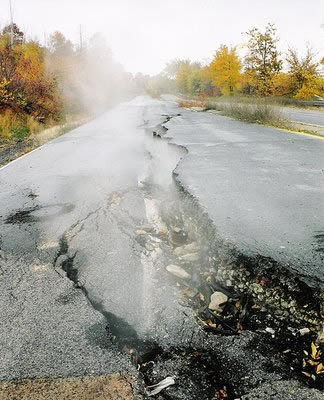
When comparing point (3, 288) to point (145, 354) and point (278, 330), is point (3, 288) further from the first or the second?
point (278, 330)

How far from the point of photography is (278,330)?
236cm

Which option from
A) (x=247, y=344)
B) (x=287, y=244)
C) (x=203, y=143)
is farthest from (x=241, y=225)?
(x=203, y=143)

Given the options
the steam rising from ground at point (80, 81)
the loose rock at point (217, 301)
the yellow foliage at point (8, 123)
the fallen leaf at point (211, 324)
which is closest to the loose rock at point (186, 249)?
the loose rock at point (217, 301)

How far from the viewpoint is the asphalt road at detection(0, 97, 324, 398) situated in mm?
2322

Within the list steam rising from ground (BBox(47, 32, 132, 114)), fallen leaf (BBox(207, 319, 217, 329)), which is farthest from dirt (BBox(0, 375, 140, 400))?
steam rising from ground (BBox(47, 32, 132, 114))

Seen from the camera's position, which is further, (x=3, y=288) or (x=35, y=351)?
(x=3, y=288)

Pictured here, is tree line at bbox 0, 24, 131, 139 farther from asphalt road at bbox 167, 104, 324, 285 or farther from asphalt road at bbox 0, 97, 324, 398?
asphalt road at bbox 167, 104, 324, 285

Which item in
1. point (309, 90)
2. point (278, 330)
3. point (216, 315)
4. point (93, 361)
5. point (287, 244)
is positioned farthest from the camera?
point (309, 90)

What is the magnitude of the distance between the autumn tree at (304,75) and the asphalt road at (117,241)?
26.9 meters

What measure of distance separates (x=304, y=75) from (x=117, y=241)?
1308 inches

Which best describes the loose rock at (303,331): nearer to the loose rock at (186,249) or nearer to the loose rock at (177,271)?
the loose rock at (177,271)

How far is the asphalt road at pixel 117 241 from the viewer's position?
2.32 m

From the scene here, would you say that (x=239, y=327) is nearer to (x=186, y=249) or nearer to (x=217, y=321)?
(x=217, y=321)

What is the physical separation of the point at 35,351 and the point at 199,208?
8.38 feet
